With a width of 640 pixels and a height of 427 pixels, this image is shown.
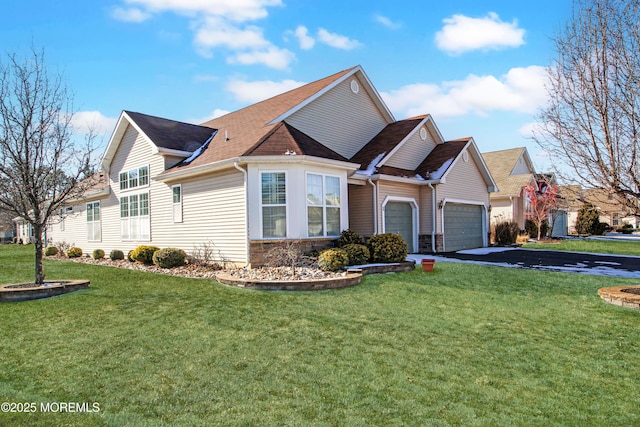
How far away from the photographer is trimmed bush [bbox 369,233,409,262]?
41.7 ft

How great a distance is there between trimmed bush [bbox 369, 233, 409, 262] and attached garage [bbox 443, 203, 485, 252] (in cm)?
619

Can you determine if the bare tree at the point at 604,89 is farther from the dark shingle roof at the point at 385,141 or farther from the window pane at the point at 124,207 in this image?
the window pane at the point at 124,207

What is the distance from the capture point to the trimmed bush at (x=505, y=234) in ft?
Result: 74.5

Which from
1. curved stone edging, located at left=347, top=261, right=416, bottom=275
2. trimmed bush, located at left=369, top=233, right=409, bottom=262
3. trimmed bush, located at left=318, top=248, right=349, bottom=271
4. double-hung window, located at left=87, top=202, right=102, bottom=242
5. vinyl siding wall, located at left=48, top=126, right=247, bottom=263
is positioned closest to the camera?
trimmed bush, located at left=318, top=248, right=349, bottom=271

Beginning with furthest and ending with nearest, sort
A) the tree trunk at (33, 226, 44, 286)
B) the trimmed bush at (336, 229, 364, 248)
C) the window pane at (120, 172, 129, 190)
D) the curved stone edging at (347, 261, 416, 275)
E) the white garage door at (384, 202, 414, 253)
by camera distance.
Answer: the window pane at (120, 172, 129, 190) → the white garage door at (384, 202, 414, 253) → the trimmed bush at (336, 229, 364, 248) → the curved stone edging at (347, 261, 416, 275) → the tree trunk at (33, 226, 44, 286)

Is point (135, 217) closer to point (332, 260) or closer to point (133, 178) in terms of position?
point (133, 178)

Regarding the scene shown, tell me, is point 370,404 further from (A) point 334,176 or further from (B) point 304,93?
(B) point 304,93

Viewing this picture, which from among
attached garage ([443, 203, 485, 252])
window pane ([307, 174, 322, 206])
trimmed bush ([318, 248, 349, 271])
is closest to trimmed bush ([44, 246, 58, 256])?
window pane ([307, 174, 322, 206])

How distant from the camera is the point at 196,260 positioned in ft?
46.7

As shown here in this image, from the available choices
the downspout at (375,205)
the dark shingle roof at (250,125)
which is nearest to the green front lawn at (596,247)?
the downspout at (375,205)

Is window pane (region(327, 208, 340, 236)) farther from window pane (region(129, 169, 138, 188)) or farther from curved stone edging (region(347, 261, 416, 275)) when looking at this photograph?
window pane (region(129, 169, 138, 188))

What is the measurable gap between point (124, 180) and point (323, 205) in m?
10.8

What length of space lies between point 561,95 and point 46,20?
12756mm

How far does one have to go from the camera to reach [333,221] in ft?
44.4
